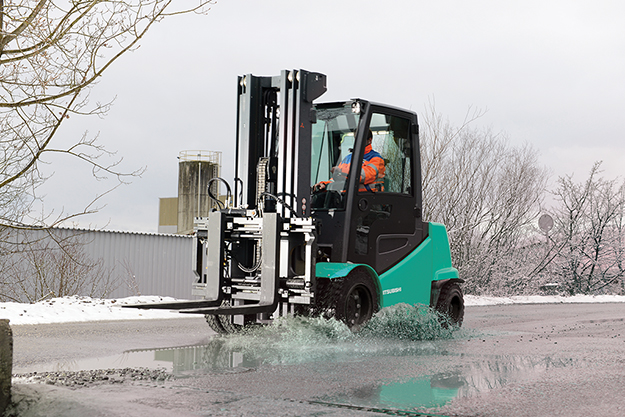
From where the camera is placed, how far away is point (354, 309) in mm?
7758

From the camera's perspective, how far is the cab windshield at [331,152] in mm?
8289

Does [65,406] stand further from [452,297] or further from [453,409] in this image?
[452,297]

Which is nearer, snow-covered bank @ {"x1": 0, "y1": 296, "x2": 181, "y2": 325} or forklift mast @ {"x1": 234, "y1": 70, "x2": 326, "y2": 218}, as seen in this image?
forklift mast @ {"x1": 234, "y1": 70, "x2": 326, "y2": 218}

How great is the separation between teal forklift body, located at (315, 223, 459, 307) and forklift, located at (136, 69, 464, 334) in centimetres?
2

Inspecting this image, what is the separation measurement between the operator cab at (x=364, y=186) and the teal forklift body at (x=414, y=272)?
0.51 feet

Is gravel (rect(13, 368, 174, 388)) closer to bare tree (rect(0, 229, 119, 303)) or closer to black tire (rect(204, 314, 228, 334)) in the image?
black tire (rect(204, 314, 228, 334))

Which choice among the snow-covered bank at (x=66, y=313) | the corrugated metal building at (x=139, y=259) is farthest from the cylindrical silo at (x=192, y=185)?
the snow-covered bank at (x=66, y=313)

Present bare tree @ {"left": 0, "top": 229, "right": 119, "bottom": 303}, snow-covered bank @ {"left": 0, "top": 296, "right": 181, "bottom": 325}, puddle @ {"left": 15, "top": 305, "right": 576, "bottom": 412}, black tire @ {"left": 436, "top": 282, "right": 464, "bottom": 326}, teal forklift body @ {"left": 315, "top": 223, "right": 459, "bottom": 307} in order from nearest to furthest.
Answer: puddle @ {"left": 15, "top": 305, "right": 576, "bottom": 412} → teal forklift body @ {"left": 315, "top": 223, "right": 459, "bottom": 307} → black tire @ {"left": 436, "top": 282, "right": 464, "bottom": 326} → snow-covered bank @ {"left": 0, "top": 296, "right": 181, "bottom": 325} → bare tree @ {"left": 0, "top": 229, "right": 119, "bottom": 303}

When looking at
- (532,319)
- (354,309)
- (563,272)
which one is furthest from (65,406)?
(563,272)

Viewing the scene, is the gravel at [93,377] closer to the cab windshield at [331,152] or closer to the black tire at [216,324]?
the black tire at [216,324]

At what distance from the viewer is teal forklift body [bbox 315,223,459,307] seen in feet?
25.5

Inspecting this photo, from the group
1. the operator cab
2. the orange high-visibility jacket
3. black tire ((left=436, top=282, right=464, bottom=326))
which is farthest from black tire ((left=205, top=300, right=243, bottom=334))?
black tire ((left=436, top=282, right=464, bottom=326))

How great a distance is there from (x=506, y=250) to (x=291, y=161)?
1999cm

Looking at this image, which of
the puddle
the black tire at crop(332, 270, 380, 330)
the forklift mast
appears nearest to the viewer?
the puddle
